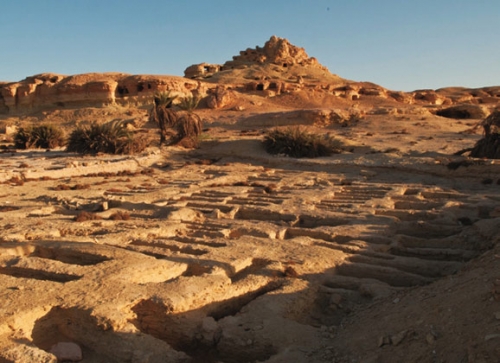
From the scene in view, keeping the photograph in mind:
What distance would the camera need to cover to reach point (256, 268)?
237 inches

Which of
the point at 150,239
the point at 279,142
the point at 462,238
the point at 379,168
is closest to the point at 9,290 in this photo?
the point at 150,239

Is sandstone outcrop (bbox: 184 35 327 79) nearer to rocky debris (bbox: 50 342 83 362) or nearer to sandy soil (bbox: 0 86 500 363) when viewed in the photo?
sandy soil (bbox: 0 86 500 363)

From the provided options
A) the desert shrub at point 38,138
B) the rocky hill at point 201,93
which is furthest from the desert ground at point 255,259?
the rocky hill at point 201,93

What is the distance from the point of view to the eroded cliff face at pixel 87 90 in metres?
37.2

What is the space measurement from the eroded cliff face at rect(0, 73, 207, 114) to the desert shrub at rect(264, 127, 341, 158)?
1970cm

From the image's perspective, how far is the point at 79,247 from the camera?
6.31 metres

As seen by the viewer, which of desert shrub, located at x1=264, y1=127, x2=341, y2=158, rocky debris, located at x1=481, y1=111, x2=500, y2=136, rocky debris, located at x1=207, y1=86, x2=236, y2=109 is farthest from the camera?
rocky debris, located at x1=207, y1=86, x2=236, y2=109

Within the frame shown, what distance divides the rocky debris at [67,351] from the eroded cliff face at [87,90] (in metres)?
33.8

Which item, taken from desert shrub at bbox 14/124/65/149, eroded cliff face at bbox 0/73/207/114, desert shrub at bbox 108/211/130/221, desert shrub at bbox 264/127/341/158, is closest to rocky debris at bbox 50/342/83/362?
desert shrub at bbox 108/211/130/221

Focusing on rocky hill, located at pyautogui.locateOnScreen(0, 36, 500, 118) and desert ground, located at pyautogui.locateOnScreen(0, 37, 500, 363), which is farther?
rocky hill, located at pyautogui.locateOnScreen(0, 36, 500, 118)

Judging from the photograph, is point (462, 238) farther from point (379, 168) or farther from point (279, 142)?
point (279, 142)

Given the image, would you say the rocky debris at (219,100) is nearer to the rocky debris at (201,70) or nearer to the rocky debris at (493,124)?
the rocky debris at (201,70)

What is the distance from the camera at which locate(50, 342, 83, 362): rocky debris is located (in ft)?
12.6

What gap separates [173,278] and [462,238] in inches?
181
